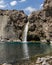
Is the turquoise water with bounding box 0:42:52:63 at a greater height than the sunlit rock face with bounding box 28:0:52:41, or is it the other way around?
the sunlit rock face with bounding box 28:0:52:41

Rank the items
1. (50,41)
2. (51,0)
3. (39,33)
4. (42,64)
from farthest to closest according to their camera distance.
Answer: (51,0) → (39,33) → (50,41) → (42,64)

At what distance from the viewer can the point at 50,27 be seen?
602 feet

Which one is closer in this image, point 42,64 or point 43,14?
point 42,64

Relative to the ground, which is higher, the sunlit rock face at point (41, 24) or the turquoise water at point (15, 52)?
the sunlit rock face at point (41, 24)

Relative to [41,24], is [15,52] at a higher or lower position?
lower

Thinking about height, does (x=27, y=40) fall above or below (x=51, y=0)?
below

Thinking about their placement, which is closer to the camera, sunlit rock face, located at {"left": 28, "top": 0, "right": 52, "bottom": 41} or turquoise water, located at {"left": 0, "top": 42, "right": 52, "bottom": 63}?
turquoise water, located at {"left": 0, "top": 42, "right": 52, "bottom": 63}

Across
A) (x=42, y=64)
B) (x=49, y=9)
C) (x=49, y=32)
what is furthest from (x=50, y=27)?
(x=42, y=64)

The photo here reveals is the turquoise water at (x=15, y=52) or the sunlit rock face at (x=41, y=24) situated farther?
the sunlit rock face at (x=41, y=24)

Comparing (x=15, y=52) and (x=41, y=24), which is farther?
(x=41, y=24)

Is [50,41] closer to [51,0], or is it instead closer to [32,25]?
[32,25]

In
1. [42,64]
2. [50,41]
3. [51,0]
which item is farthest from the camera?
[51,0]

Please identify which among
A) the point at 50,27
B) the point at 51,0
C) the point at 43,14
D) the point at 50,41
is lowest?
the point at 50,41

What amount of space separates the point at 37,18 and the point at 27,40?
26.7 metres
